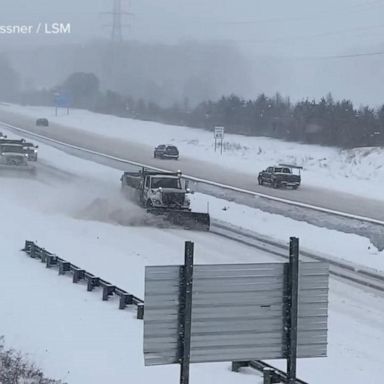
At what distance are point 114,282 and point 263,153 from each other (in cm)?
5320

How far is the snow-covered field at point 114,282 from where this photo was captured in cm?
1129

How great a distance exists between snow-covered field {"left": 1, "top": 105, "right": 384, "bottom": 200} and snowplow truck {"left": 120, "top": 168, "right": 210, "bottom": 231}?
16.3 meters

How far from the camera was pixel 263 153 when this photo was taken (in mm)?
70562

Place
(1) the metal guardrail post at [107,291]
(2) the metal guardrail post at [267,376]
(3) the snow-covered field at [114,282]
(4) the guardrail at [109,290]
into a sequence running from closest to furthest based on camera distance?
1. (2) the metal guardrail post at [267,376]
2. (4) the guardrail at [109,290]
3. (3) the snow-covered field at [114,282]
4. (1) the metal guardrail post at [107,291]

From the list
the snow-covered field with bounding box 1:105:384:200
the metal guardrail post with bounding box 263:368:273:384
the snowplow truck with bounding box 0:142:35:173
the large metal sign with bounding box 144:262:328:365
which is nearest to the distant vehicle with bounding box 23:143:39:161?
the snowplow truck with bounding box 0:142:35:173

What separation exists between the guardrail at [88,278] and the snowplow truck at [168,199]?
331 inches

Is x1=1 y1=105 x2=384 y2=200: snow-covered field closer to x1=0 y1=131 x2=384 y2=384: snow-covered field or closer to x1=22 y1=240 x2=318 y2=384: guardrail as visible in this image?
x1=0 y1=131 x2=384 y2=384: snow-covered field

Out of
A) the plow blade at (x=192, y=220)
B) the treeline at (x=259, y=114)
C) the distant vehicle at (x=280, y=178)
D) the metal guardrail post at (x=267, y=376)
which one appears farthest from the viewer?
the treeline at (x=259, y=114)

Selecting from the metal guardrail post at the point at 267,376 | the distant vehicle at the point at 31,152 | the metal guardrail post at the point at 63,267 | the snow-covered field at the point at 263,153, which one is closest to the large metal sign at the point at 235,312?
the metal guardrail post at the point at 267,376

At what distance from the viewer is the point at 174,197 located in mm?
31312

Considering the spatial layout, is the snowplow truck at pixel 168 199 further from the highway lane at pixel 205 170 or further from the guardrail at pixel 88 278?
the highway lane at pixel 205 170

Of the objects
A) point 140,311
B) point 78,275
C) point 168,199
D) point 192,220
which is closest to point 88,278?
point 78,275

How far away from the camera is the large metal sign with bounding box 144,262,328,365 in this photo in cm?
673

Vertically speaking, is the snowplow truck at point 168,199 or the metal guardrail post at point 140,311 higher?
the snowplow truck at point 168,199
